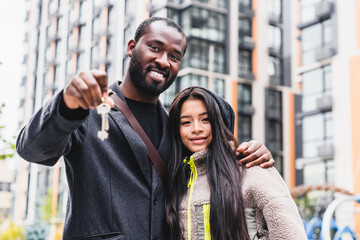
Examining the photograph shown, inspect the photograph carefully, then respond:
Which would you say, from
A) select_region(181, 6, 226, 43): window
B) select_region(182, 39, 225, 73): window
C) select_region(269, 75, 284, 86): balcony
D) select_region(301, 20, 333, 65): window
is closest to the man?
select_region(181, 6, 226, 43): window

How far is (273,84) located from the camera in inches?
671

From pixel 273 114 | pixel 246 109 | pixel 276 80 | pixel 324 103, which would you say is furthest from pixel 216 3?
pixel 273 114

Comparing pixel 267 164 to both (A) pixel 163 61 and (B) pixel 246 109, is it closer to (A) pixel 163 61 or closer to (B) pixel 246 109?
(A) pixel 163 61

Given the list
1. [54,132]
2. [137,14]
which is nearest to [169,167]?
[54,132]

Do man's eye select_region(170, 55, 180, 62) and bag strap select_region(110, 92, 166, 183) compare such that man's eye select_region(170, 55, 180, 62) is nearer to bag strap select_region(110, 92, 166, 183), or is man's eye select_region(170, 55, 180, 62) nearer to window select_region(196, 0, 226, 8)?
bag strap select_region(110, 92, 166, 183)

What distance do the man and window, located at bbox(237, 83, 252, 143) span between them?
14.6 metres

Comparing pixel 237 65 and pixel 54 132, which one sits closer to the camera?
pixel 54 132

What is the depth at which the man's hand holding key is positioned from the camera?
41.5 inches

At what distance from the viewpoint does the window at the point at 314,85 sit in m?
14.1

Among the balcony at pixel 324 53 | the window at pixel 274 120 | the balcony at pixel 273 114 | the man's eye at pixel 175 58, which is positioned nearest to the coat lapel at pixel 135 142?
the man's eye at pixel 175 58

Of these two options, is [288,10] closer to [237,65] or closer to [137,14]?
[237,65]

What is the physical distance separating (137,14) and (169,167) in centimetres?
335

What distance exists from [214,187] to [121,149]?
293 millimetres

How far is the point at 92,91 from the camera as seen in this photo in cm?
105
